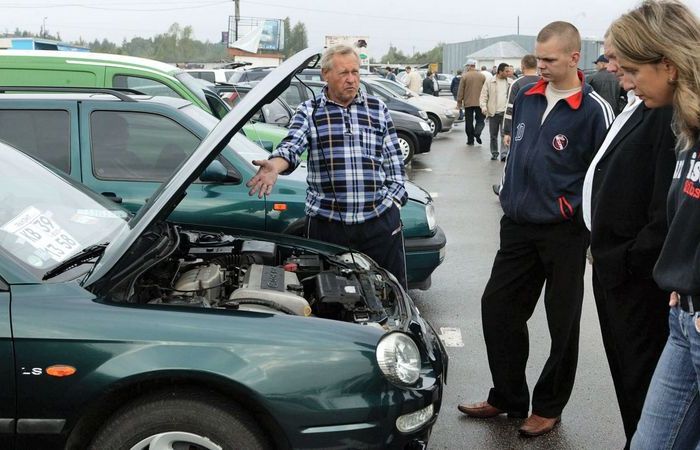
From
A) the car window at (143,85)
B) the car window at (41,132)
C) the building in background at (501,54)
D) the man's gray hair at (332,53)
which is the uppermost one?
the building in background at (501,54)

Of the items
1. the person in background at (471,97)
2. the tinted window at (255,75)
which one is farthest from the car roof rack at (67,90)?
the person in background at (471,97)

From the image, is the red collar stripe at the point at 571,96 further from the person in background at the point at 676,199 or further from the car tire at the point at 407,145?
the car tire at the point at 407,145

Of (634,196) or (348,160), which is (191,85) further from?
(634,196)

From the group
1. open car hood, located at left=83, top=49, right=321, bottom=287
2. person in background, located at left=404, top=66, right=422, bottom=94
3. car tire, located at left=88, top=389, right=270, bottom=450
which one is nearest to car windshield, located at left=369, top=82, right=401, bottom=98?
person in background, located at left=404, top=66, right=422, bottom=94

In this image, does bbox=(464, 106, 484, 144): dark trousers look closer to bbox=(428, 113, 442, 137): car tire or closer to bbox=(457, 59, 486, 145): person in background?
bbox=(457, 59, 486, 145): person in background

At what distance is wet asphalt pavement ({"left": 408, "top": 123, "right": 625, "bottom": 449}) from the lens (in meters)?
3.97

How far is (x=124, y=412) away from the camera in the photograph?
2.72 metres

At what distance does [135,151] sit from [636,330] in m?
3.53

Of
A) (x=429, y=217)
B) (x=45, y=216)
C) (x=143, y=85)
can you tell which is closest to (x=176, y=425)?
(x=45, y=216)

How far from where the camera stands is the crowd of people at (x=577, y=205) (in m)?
2.34

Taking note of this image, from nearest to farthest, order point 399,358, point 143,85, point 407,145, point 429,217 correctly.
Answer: point 399,358, point 429,217, point 143,85, point 407,145

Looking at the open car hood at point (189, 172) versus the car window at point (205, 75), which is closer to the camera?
the open car hood at point (189, 172)

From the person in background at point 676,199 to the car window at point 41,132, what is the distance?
384 cm

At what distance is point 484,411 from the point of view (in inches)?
164
